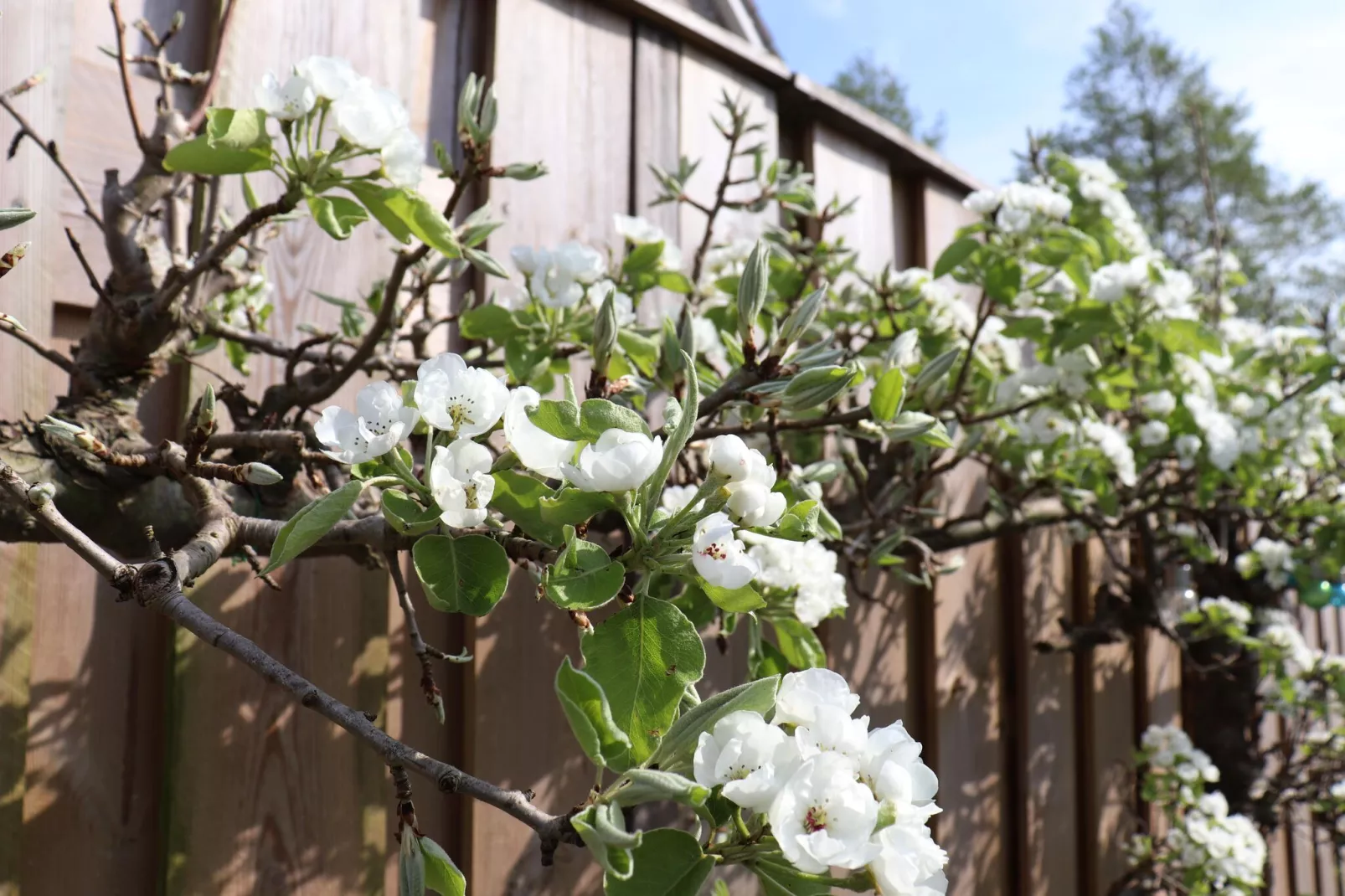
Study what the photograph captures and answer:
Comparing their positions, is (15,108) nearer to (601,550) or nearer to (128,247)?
(128,247)

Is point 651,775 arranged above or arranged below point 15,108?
below

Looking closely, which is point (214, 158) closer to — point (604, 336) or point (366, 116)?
point (366, 116)

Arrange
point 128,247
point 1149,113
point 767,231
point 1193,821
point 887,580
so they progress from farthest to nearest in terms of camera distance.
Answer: point 1149,113 → point 1193,821 → point 887,580 → point 767,231 → point 128,247

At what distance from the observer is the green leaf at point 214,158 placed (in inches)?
31.5

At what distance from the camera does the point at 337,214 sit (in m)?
0.86

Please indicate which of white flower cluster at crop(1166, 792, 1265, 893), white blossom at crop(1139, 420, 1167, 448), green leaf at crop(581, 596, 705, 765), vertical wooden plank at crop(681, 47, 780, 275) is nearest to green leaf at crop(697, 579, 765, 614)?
green leaf at crop(581, 596, 705, 765)

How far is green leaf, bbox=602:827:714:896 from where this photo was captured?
0.49 m

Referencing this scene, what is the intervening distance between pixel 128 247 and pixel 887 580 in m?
1.38

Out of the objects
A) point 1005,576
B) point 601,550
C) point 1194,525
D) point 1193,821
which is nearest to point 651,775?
point 601,550

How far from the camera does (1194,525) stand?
7.82 ft

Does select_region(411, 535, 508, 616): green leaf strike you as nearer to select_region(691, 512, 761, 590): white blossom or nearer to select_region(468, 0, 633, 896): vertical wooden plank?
select_region(691, 512, 761, 590): white blossom

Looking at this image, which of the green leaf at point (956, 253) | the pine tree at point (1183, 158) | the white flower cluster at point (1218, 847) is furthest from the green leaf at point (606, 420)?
the pine tree at point (1183, 158)

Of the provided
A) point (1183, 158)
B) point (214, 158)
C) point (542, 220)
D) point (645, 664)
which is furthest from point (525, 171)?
point (1183, 158)

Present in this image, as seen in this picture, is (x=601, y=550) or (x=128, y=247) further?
(x=128, y=247)
